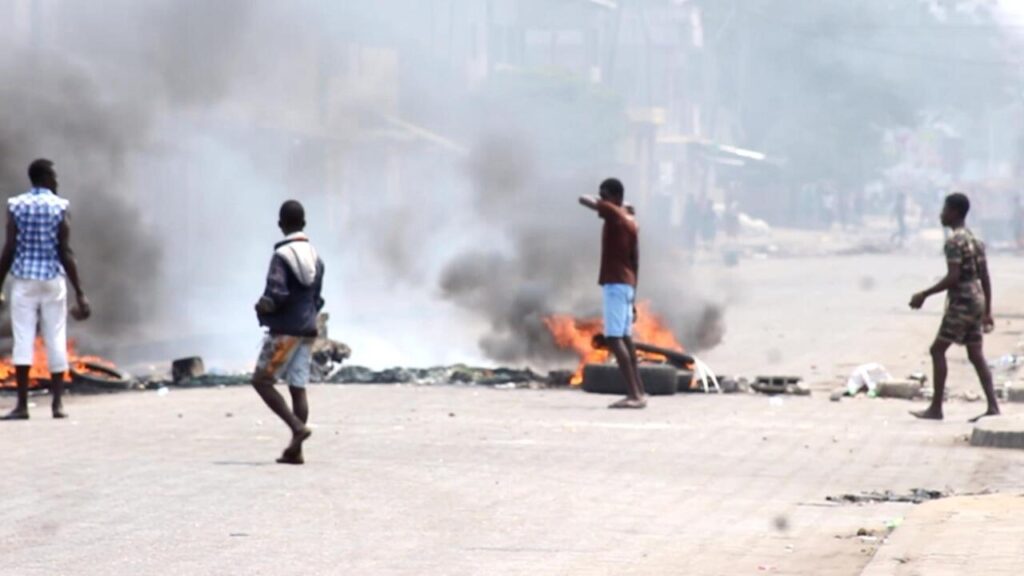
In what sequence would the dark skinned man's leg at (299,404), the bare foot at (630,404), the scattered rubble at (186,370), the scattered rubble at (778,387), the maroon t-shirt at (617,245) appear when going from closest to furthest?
the dark skinned man's leg at (299,404)
the bare foot at (630,404)
the maroon t-shirt at (617,245)
the scattered rubble at (186,370)
the scattered rubble at (778,387)

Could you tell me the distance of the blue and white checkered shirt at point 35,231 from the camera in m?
12.4

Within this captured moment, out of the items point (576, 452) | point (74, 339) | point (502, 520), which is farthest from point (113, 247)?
point (502, 520)

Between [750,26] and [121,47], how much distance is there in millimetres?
41866

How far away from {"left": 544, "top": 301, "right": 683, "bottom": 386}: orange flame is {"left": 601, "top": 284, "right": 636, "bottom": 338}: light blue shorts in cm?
324

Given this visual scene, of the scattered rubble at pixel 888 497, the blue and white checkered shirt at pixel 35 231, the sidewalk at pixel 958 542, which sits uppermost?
the blue and white checkered shirt at pixel 35 231

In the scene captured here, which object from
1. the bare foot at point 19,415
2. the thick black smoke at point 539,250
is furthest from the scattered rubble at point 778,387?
the bare foot at point 19,415

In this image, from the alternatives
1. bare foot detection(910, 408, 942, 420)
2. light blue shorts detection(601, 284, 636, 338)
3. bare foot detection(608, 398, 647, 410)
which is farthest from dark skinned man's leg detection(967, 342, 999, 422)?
light blue shorts detection(601, 284, 636, 338)

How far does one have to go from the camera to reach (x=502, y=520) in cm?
852

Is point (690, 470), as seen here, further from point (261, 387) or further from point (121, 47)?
point (121, 47)

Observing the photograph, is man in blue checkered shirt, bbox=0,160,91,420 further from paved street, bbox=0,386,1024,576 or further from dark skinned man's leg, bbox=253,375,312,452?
dark skinned man's leg, bbox=253,375,312,452

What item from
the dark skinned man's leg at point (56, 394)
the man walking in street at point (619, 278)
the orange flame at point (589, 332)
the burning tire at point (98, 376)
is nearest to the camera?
the dark skinned man's leg at point (56, 394)

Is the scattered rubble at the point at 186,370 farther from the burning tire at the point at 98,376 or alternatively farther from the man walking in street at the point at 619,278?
the man walking in street at the point at 619,278

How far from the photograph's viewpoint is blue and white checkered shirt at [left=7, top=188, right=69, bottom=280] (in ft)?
40.8

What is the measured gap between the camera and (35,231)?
12445 millimetres
